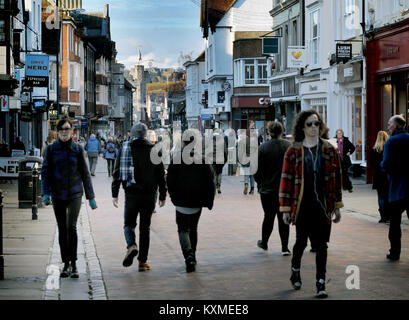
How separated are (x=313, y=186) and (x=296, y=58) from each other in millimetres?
26534

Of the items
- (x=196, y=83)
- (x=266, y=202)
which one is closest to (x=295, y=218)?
(x=266, y=202)

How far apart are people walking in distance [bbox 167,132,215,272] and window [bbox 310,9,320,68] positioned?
23.6 meters

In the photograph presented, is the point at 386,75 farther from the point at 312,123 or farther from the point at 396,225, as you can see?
the point at 312,123

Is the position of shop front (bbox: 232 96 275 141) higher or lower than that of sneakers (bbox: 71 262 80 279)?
higher

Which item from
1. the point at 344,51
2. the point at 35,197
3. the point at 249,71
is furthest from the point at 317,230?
the point at 249,71

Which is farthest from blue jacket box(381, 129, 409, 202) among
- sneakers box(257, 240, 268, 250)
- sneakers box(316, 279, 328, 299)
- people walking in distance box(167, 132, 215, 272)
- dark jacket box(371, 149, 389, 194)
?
dark jacket box(371, 149, 389, 194)

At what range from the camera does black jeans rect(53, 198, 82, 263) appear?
973 centimetres

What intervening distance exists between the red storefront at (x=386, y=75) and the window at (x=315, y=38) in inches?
288

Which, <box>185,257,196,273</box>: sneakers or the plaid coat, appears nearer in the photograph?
the plaid coat

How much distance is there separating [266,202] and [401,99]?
43.5 feet

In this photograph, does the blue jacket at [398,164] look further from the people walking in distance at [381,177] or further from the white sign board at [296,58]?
the white sign board at [296,58]

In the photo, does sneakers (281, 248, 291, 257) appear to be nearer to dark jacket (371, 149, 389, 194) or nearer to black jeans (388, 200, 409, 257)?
black jeans (388, 200, 409, 257)

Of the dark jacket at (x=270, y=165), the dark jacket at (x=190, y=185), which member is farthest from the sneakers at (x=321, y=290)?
the dark jacket at (x=270, y=165)

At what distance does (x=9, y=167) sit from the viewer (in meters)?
20.7
